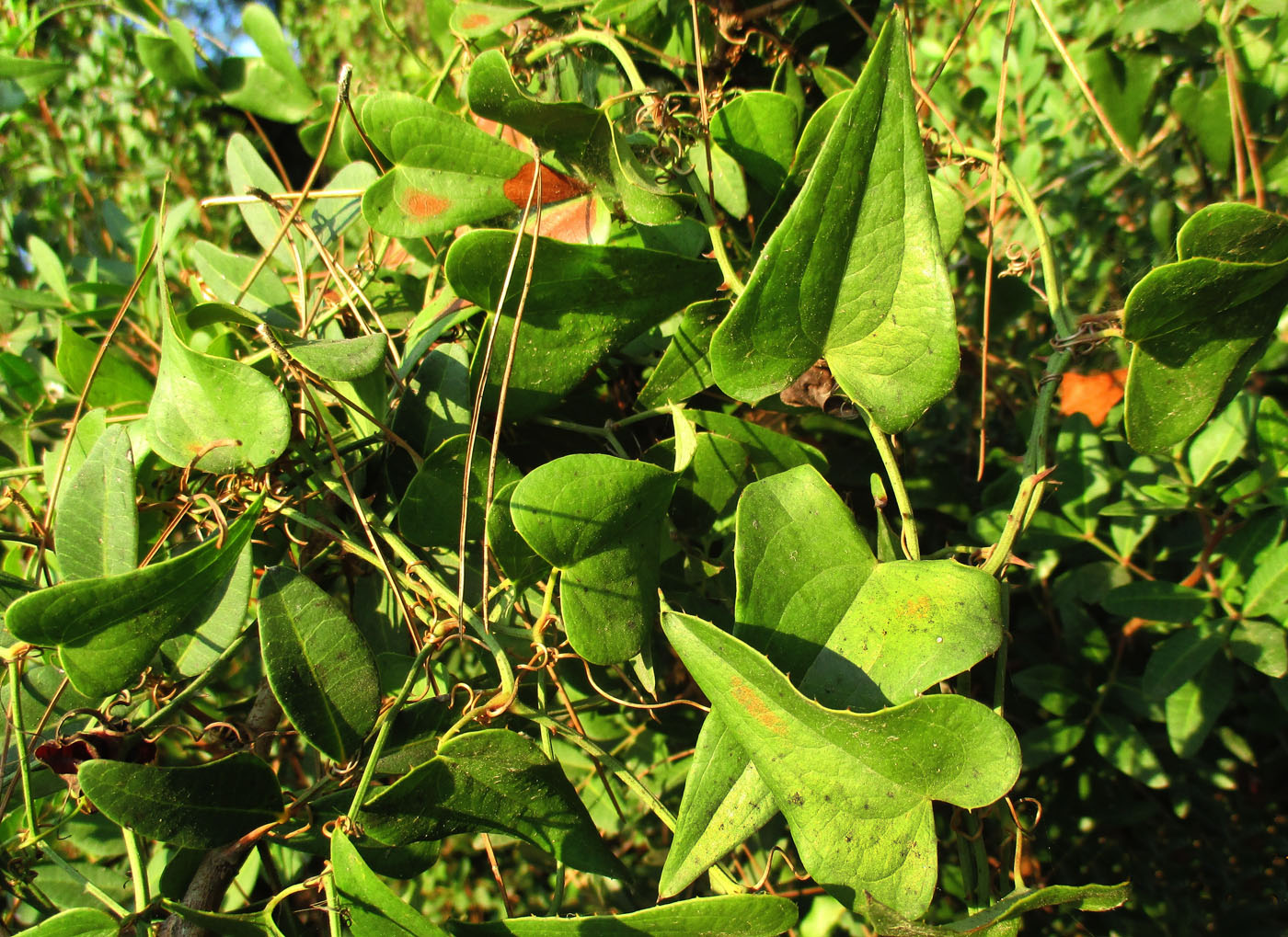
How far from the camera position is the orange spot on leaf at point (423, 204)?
16.6 inches

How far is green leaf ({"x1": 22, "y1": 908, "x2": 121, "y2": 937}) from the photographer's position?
1.07ft

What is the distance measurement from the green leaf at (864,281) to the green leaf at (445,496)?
0.12m

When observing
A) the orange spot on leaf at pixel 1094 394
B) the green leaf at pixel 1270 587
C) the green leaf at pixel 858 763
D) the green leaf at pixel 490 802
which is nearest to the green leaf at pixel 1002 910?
the green leaf at pixel 858 763

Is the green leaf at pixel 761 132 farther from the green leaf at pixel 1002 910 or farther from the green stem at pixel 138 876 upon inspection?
the green stem at pixel 138 876

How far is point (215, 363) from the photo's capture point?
342 millimetres

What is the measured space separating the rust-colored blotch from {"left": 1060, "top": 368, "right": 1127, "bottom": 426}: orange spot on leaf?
1.43ft

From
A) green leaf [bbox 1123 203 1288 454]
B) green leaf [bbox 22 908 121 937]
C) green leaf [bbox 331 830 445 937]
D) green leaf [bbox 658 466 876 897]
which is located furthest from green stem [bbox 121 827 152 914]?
green leaf [bbox 1123 203 1288 454]

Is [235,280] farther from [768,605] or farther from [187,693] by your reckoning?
[768,605]

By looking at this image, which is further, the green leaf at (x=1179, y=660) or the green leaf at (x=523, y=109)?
the green leaf at (x=1179, y=660)

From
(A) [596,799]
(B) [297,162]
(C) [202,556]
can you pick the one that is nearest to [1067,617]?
(A) [596,799]

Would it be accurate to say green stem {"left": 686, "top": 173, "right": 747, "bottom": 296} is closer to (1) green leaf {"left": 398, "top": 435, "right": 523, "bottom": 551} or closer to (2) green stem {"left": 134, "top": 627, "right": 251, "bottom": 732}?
(1) green leaf {"left": 398, "top": 435, "right": 523, "bottom": 551}

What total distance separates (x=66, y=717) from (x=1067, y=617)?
650 mm

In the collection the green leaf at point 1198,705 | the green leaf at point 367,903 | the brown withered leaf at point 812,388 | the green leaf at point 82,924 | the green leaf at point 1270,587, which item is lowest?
the green leaf at point 1198,705

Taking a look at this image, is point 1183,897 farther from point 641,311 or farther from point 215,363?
point 215,363
